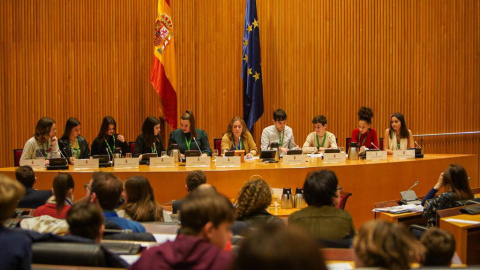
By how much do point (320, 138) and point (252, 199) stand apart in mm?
4063

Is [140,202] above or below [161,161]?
below

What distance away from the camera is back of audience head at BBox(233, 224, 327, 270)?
3.30 feet

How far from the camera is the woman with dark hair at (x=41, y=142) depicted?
5.76 m

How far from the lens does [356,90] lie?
335 inches

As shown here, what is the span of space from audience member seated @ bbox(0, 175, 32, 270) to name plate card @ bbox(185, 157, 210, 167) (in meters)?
→ 3.53

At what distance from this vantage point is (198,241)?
1706mm

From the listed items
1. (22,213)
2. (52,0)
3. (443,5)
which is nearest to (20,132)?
(52,0)

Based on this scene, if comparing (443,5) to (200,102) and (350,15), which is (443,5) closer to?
(350,15)

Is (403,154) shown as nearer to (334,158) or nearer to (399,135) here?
(399,135)

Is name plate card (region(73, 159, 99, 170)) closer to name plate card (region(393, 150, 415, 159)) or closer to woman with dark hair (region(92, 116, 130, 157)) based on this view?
woman with dark hair (region(92, 116, 130, 157))

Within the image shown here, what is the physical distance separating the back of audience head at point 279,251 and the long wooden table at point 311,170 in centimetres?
425

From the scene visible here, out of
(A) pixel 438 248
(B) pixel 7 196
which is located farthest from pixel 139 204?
(A) pixel 438 248

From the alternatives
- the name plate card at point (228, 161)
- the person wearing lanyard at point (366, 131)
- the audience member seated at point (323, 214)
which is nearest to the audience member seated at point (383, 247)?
the audience member seated at point (323, 214)

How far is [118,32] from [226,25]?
175 centimetres
